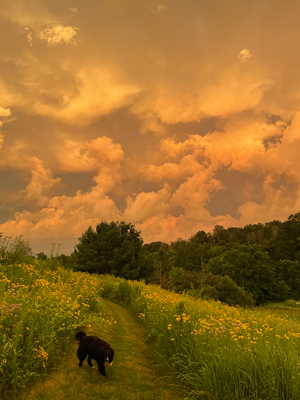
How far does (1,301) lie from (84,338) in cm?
239

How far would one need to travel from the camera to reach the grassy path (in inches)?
204

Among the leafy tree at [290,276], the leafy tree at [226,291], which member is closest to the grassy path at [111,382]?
the leafy tree at [226,291]

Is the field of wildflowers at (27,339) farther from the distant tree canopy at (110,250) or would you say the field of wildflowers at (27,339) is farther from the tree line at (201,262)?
the distant tree canopy at (110,250)

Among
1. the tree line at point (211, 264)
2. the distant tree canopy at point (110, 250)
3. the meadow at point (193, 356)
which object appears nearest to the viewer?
the meadow at point (193, 356)

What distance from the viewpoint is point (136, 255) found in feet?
126

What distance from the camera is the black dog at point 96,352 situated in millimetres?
6148

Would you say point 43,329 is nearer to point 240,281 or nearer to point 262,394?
point 262,394

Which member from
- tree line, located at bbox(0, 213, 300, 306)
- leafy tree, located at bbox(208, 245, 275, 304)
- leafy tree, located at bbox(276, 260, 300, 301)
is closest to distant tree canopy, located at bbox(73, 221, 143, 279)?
tree line, located at bbox(0, 213, 300, 306)

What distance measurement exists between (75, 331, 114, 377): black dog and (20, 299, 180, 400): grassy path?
247mm

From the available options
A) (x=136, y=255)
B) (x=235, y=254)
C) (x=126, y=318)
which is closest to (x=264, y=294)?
(x=235, y=254)

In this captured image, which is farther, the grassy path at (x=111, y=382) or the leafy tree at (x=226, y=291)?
the leafy tree at (x=226, y=291)

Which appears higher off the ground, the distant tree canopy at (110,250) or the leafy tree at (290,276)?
the distant tree canopy at (110,250)

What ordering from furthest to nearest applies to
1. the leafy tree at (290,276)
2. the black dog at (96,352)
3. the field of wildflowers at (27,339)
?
1. the leafy tree at (290,276)
2. the black dog at (96,352)
3. the field of wildflowers at (27,339)

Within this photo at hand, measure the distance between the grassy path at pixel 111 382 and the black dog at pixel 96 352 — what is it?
25 centimetres
